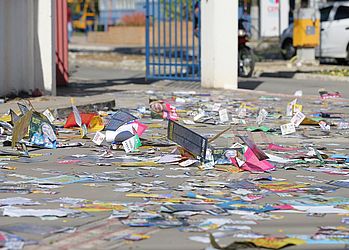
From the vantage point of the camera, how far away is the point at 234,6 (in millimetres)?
19953

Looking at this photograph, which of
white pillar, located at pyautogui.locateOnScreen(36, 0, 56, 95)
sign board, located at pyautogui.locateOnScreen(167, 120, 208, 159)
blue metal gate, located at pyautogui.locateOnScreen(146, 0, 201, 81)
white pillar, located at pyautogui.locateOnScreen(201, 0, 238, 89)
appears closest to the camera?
sign board, located at pyautogui.locateOnScreen(167, 120, 208, 159)

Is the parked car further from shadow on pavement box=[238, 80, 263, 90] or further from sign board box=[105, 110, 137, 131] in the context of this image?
sign board box=[105, 110, 137, 131]

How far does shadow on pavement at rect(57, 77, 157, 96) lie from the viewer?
739 inches

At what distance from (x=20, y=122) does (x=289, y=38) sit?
20965mm

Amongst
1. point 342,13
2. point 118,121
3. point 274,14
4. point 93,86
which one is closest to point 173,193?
point 118,121

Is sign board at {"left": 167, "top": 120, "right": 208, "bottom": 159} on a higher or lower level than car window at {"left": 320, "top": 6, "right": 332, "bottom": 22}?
lower

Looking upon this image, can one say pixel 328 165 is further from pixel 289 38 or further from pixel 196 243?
pixel 289 38

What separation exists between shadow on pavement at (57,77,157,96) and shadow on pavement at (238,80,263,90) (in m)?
2.26

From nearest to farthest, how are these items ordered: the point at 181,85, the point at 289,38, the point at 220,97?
the point at 220,97 → the point at 181,85 → the point at 289,38

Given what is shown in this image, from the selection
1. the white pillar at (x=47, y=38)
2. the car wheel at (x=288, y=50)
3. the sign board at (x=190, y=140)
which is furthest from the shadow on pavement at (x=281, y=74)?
the sign board at (x=190, y=140)

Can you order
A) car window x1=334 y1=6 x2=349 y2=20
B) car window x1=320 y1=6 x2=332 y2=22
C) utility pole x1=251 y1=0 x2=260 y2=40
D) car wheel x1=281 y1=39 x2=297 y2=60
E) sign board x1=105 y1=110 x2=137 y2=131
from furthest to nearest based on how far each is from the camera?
1. utility pole x1=251 y1=0 x2=260 y2=40
2. car wheel x1=281 y1=39 x2=297 y2=60
3. car window x1=320 y1=6 x2=332 y2=22
4. car window x1=334 y1=6 x2=349 y2=20
5. sign board x1=105 y1=110 x2=137 y2=131

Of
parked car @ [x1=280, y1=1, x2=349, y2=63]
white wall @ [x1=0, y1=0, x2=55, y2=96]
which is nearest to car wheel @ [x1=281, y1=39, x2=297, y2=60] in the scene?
parked car @ [x1=280, y1=1, x2=349, y2=63]

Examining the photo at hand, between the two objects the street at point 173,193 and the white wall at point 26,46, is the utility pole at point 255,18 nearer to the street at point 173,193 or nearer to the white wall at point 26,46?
the white wall at point 26,46

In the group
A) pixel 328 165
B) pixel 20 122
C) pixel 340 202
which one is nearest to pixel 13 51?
pixel 20 122
